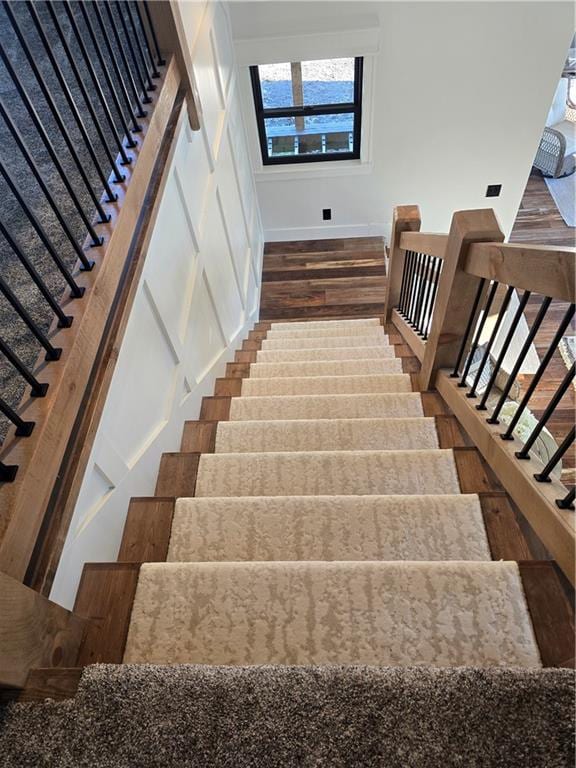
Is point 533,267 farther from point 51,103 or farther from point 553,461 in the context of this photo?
point 51,103

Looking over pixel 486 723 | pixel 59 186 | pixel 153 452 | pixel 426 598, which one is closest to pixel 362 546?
pixel 426 598

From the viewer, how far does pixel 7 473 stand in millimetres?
864

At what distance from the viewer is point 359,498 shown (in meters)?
1.29

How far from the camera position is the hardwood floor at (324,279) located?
468cm

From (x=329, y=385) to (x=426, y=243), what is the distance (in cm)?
82

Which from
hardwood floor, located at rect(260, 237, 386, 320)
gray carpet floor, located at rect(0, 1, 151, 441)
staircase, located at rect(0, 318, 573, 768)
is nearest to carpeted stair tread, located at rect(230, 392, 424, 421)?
staircase, located at rect(0, 318, 573, 768)

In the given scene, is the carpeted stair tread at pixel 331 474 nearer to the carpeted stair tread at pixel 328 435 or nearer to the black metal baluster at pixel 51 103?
the carpeted stair tread at pixel 328 435

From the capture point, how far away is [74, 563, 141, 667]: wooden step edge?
3.44 feet

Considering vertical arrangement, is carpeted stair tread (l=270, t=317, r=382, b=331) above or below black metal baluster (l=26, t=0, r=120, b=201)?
below

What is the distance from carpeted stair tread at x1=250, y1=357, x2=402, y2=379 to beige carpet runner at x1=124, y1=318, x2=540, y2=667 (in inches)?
25.8

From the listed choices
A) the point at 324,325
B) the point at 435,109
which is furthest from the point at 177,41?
the point at 435,109

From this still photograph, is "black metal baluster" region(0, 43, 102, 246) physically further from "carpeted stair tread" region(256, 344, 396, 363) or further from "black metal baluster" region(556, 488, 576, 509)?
"carpeted stair tread" region(256, 344, 396, 363)

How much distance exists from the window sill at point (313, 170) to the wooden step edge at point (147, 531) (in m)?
4.13

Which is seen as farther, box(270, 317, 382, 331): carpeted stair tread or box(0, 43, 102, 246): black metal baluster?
box(270, 317, 382, 331): carpeted stair tread
